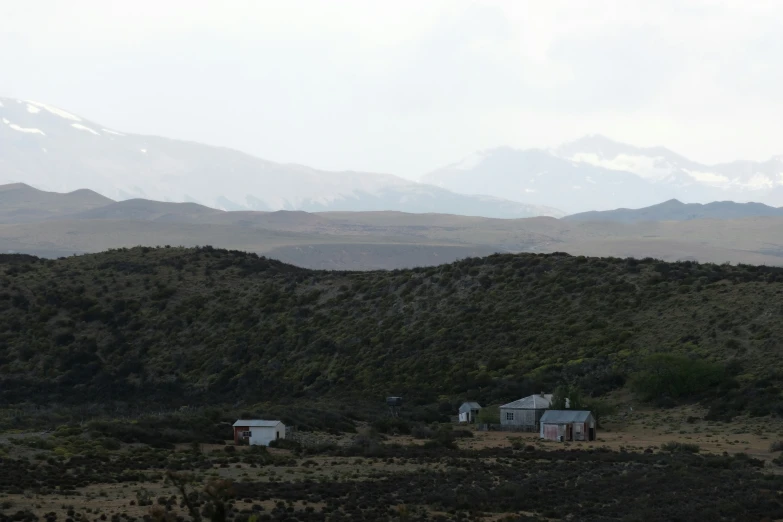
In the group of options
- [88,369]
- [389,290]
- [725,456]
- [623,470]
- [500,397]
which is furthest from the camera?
[389,290]

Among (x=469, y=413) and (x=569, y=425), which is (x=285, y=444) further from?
(x=469, y=413)

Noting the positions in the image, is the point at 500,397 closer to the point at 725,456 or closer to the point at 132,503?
the point at 725,456

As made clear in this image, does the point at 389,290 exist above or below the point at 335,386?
above

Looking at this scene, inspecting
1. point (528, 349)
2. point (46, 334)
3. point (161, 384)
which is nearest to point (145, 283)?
point (46, 334)

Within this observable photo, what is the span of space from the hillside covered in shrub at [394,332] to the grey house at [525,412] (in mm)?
4854

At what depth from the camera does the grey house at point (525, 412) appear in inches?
2060

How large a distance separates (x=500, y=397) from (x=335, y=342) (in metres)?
16.5

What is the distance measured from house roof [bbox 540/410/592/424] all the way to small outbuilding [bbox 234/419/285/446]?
1267cm

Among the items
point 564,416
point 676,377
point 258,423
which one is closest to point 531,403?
point 564,416

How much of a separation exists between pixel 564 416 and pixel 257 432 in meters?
14.2

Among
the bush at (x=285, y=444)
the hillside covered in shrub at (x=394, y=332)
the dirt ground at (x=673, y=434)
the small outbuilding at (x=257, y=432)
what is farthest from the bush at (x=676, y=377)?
the small outbuilding at (x=257, y=432)

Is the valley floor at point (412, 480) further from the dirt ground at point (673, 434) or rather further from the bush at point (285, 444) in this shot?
the bush at point (285, 444)

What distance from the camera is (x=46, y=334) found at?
74.3m

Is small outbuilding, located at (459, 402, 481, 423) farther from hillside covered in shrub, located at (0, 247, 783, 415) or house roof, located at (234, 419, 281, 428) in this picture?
house roof, located at (234, 419, 281, 428)
